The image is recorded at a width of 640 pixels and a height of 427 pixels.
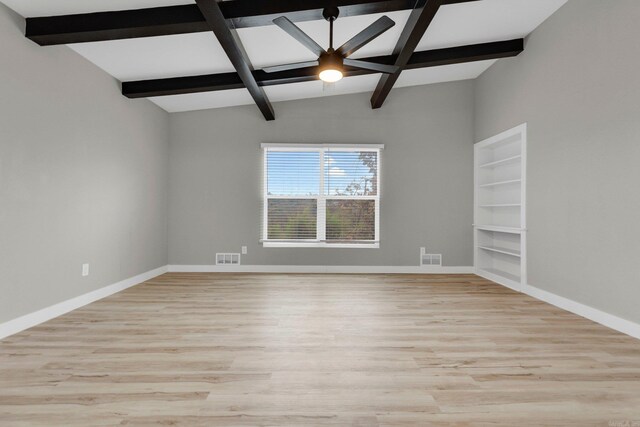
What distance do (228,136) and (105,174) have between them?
79.2 inches

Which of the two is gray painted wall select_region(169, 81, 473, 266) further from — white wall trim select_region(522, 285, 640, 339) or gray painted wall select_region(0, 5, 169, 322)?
white wall trim select_region(522, 285, 640, 339)

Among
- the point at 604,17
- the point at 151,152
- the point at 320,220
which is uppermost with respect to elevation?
the point at 604,17

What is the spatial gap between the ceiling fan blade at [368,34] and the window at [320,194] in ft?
8.16

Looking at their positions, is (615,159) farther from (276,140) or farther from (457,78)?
(276,140)

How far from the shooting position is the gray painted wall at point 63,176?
2688mm

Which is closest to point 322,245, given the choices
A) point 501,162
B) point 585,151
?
point 501,162

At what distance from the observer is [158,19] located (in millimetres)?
2789

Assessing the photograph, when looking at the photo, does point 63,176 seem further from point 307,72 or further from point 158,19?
point 307,72

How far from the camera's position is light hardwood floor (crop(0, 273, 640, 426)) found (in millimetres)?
1634

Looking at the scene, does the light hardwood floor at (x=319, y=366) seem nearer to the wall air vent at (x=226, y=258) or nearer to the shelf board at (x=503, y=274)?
the shelf board at (x=503, y=274)

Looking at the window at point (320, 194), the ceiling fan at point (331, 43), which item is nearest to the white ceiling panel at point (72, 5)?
the ceiling fan at point (331, 43)

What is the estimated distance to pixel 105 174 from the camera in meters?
3.92

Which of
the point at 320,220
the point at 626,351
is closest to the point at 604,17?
the point at 626,351

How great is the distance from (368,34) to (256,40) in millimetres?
1293
